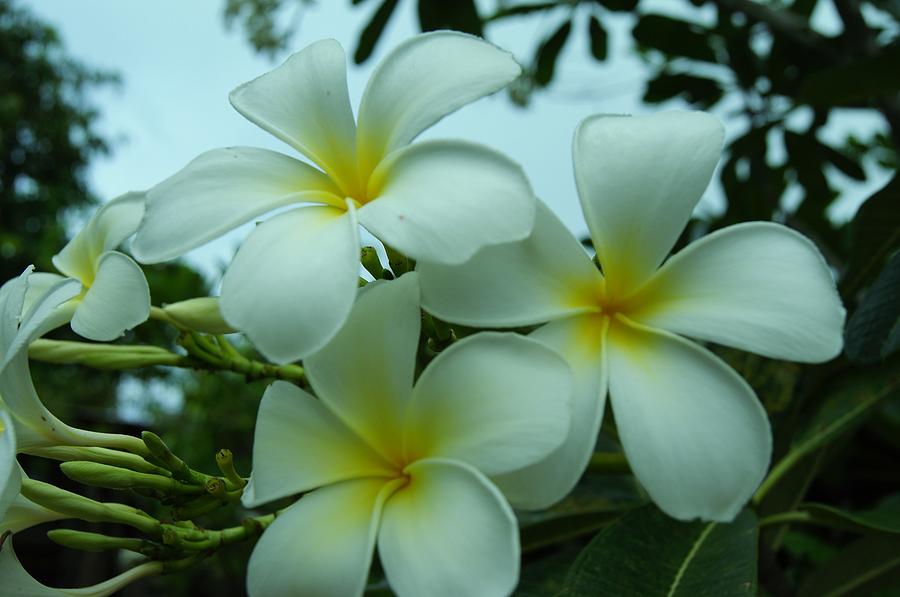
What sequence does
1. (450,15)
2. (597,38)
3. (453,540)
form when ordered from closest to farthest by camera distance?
1. (453,540)
2. (450,15)
3. (597,38)

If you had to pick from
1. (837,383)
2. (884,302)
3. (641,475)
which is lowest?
(837,383)

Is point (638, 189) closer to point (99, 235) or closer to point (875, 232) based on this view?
point (99, 235)

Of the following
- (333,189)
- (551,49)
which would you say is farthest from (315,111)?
(551,49)

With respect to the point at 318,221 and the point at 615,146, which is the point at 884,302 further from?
the point at 318,221

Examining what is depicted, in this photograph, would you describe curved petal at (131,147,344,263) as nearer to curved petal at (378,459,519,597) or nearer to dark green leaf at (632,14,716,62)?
curved petal at (378,459,519,597)

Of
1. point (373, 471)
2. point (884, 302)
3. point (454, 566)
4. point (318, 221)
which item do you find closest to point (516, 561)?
point (454, 566)

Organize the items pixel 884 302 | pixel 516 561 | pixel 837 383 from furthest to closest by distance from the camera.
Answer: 1. pixel 837 383
2. pixel 884 302
3. pixel 516 561
